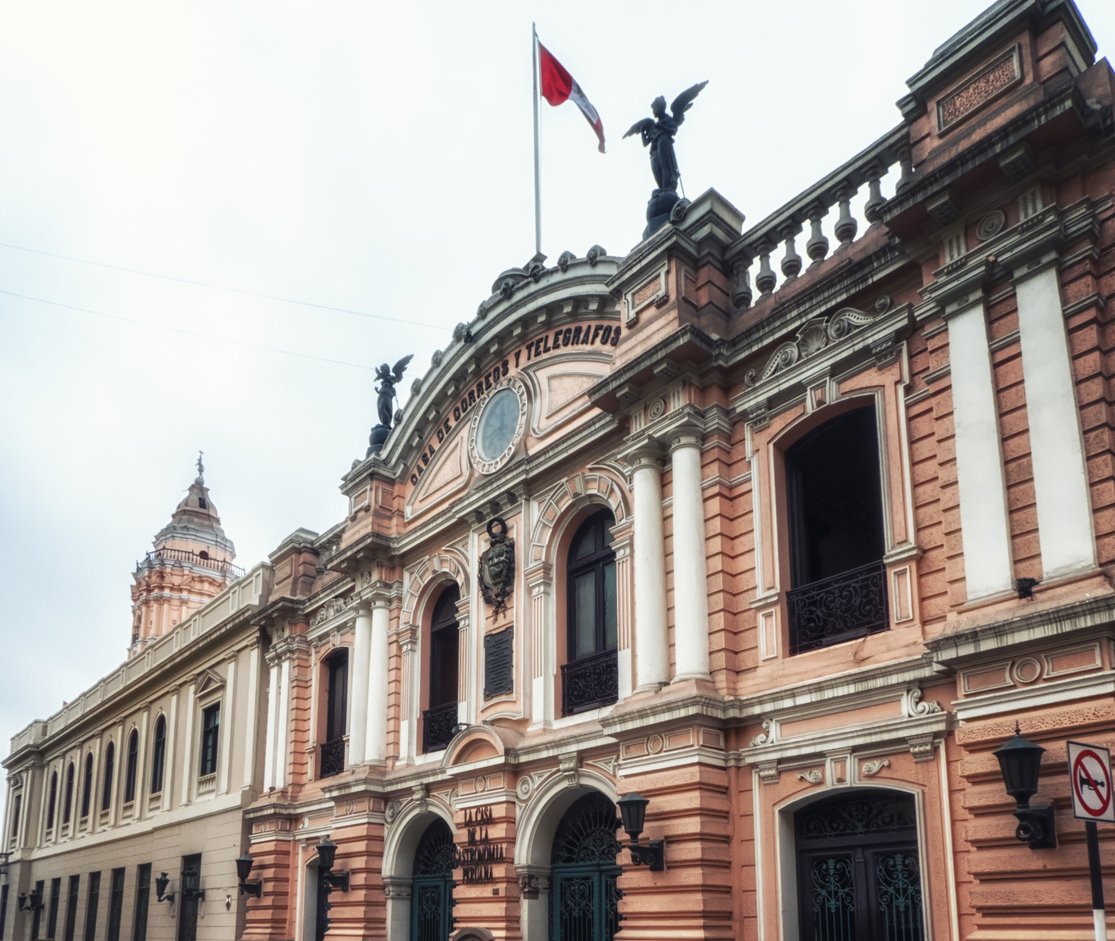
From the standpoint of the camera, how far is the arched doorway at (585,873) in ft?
45.1

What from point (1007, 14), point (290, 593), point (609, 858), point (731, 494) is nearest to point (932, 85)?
point (1007, 14)

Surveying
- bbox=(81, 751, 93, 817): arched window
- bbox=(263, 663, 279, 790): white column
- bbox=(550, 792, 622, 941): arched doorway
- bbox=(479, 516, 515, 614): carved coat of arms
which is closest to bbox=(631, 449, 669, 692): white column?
bbox=(550, 792, 622, 941): arched doorway

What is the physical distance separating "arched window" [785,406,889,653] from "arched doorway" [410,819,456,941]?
21.9 feet

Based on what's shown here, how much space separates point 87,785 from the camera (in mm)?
33969

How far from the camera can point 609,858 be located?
13.9m

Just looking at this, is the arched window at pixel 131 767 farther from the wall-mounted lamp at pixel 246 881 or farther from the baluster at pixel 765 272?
the baluster at pixel 765 272

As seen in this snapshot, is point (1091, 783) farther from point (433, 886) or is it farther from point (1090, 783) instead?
point (433, 886)

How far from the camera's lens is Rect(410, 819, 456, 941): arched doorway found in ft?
54.1

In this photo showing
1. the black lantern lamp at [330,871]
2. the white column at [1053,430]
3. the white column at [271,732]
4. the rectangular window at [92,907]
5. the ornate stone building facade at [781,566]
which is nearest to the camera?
the white column at [1053,430]

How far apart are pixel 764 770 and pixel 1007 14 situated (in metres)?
7.38

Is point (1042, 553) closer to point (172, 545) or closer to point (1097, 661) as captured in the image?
point (1097, 661)

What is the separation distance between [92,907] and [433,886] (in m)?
17.3

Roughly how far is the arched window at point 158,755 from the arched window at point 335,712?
8.32 metres

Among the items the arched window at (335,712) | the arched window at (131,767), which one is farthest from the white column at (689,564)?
the arched window at (131,767)
